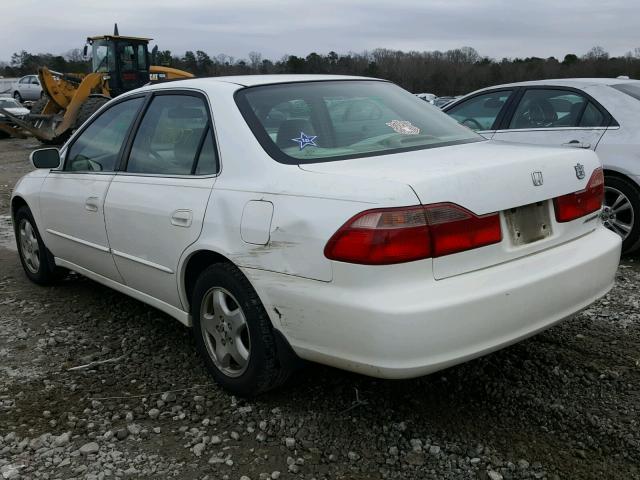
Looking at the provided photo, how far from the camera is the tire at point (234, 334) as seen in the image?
2965 millimetres

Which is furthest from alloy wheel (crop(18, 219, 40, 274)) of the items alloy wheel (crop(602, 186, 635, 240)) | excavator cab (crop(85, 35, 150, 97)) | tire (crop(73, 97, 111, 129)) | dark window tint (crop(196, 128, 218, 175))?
excavator cab (crop(85, 35, 150, 97))

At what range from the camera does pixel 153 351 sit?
3.98m

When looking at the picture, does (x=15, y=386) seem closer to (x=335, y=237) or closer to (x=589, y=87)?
(x=335, y=237)

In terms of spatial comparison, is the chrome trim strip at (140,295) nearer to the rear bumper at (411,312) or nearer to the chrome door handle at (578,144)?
the rear bumper at (411,312)

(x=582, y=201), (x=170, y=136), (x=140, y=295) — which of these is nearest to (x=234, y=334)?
(x=140, y=295)

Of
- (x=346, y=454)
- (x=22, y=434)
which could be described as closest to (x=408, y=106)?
(x=346, y=454)

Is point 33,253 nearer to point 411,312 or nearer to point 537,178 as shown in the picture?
point 411,312

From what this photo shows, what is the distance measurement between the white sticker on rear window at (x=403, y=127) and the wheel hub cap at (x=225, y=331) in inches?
47.9

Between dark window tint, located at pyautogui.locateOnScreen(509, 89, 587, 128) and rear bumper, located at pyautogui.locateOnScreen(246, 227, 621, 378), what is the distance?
3.47 metres

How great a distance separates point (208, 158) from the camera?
3.31 metres

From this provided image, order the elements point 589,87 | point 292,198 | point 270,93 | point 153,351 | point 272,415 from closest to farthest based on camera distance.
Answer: point 292,198
point 272,415
point 270,93
point 153,351
point 589,87

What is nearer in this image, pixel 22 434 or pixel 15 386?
pixel 22 434

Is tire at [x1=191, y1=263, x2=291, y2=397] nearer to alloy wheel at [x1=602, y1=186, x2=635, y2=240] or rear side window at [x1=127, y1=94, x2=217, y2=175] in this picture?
rear side window at [x1=127, y1=94, x2=217, y2=175]

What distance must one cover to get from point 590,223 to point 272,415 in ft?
6.01
